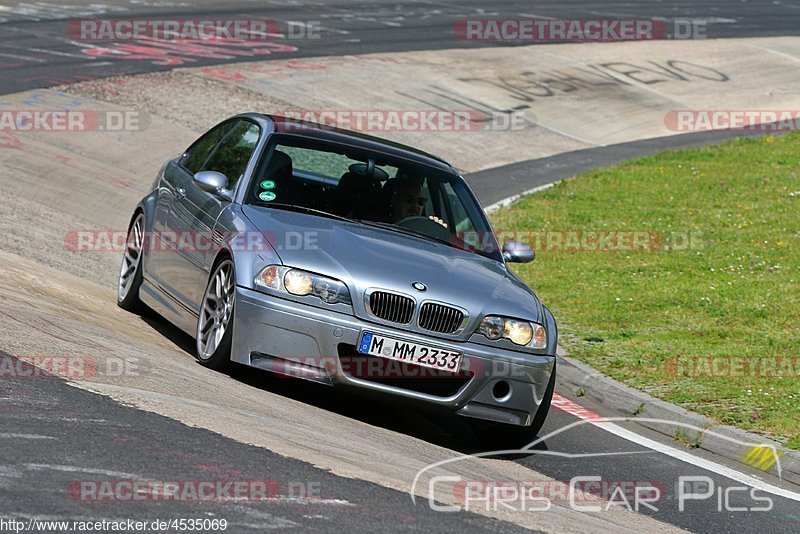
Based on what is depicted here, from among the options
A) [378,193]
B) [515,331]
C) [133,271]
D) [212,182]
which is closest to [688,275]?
[378,193]

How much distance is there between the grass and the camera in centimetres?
995

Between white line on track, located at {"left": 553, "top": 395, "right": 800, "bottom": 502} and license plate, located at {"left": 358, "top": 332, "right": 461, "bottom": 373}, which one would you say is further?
white line on track, located at {"left": 553, "top": 395, "right": 800, "bottom": 502}

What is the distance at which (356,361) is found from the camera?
288 inches

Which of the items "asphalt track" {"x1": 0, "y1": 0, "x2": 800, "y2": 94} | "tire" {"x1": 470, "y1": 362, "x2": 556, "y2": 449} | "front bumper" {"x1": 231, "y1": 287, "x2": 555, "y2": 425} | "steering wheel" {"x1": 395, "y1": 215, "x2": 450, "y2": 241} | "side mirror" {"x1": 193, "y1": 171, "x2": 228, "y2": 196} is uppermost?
"side mirror" {"x1": 193, "y1": 171, "x2": 228, "y2": 196}

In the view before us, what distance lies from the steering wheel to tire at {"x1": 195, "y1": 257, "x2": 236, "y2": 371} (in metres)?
1.31

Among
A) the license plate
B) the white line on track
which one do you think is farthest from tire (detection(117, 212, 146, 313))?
the white line on track

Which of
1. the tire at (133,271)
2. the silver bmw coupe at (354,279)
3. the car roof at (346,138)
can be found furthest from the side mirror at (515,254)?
the tire at (133,271)

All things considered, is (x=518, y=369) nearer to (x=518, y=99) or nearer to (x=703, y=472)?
(x=703, y=472)

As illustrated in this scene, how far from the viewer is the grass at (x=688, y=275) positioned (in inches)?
392

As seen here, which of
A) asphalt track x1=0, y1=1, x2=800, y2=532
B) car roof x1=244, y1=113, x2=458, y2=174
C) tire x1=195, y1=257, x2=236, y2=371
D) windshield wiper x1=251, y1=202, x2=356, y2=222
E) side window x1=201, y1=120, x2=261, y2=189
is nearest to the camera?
asphalt track x1=0, y1=1, x2=800, y2=532

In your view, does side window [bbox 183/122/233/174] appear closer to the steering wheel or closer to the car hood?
the car hood

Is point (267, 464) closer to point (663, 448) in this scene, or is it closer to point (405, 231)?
point (405, 231)

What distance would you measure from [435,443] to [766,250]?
8.26m

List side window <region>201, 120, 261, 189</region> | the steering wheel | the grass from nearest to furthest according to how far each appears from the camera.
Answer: the steering wheel < side window <region>201, 120, 261, 189</region> < the grass
